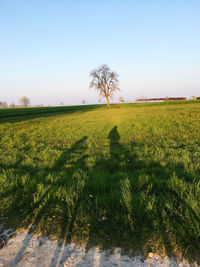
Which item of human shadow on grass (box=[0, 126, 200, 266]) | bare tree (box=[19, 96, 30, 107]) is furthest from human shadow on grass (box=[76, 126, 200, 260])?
bare tree (box=[19, 96, 30, 107])

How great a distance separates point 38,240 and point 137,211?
1431 millimetres

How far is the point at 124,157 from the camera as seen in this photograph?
213 inches

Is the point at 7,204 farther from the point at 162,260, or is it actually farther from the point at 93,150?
the point at 93,150

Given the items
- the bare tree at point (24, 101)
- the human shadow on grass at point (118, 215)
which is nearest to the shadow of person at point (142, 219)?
the human shadow on grass at point (118, 215)

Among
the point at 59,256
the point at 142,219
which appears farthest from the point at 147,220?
the point at 59,256

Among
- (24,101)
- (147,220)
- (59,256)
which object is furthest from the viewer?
(24,101)

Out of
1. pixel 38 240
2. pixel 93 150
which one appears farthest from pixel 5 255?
pixel 93 150

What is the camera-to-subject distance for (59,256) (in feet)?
5.78

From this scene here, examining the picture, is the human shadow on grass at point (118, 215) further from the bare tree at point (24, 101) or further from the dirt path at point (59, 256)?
the bare tree at point (24, 101)

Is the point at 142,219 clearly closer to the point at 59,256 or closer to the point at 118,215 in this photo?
the point at 118,215

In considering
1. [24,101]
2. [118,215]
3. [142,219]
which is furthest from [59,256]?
[24,101]

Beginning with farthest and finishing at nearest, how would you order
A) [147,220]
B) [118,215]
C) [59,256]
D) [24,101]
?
[24,101]
[118,215]
[147,220]
[59,256]

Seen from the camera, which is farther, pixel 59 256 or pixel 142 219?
pixel 142 219

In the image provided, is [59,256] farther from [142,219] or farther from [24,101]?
[24,101]
